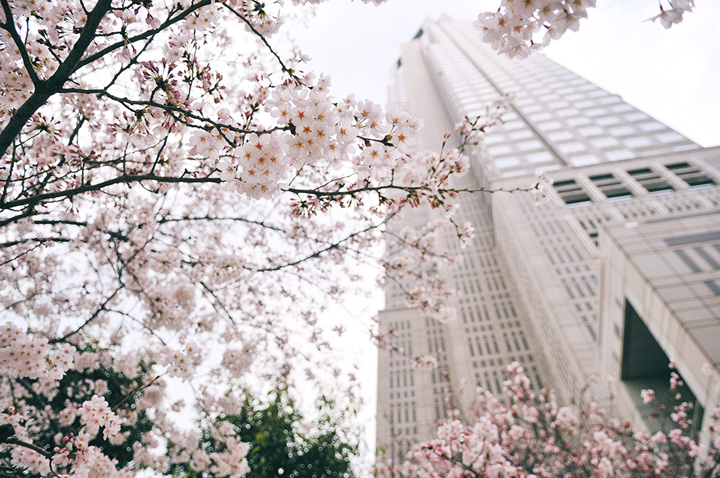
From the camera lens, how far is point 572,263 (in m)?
28.4

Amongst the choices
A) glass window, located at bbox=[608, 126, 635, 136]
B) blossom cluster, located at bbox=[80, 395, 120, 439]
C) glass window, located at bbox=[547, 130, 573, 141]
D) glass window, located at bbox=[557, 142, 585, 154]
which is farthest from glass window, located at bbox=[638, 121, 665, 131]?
blossom cluster, located at bbox=[80, 395, 120, 439]

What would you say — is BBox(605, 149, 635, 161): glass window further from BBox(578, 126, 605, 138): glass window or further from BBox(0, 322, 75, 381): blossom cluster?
BBox(0, 322, 75, 381): blossom cluster

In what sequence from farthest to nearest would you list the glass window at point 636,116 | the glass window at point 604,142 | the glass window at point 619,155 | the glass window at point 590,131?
the glass window at point 636,116, the glass window at point 590,131, the glass window at point 604,142, the glass window at point 619,155

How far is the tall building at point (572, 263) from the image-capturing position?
1097cm

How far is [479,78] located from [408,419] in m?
59.1

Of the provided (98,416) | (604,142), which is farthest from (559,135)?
(98,416)

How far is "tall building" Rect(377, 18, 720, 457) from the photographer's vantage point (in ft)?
36.0

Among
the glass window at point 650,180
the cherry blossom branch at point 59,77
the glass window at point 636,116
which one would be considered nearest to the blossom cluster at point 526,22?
the cherry blossom branch at point 59,77

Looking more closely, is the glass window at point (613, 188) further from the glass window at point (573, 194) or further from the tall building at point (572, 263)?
the glass window at point (573, 194)

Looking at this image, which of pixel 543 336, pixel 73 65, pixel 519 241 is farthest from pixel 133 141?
pixel 543 336

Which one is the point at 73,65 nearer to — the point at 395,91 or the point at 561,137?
the point at 561,137

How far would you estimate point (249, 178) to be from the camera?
2064 millimetres

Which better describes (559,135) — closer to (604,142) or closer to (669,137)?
(604,142)

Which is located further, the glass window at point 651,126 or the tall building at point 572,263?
the glass window at point 651,126
